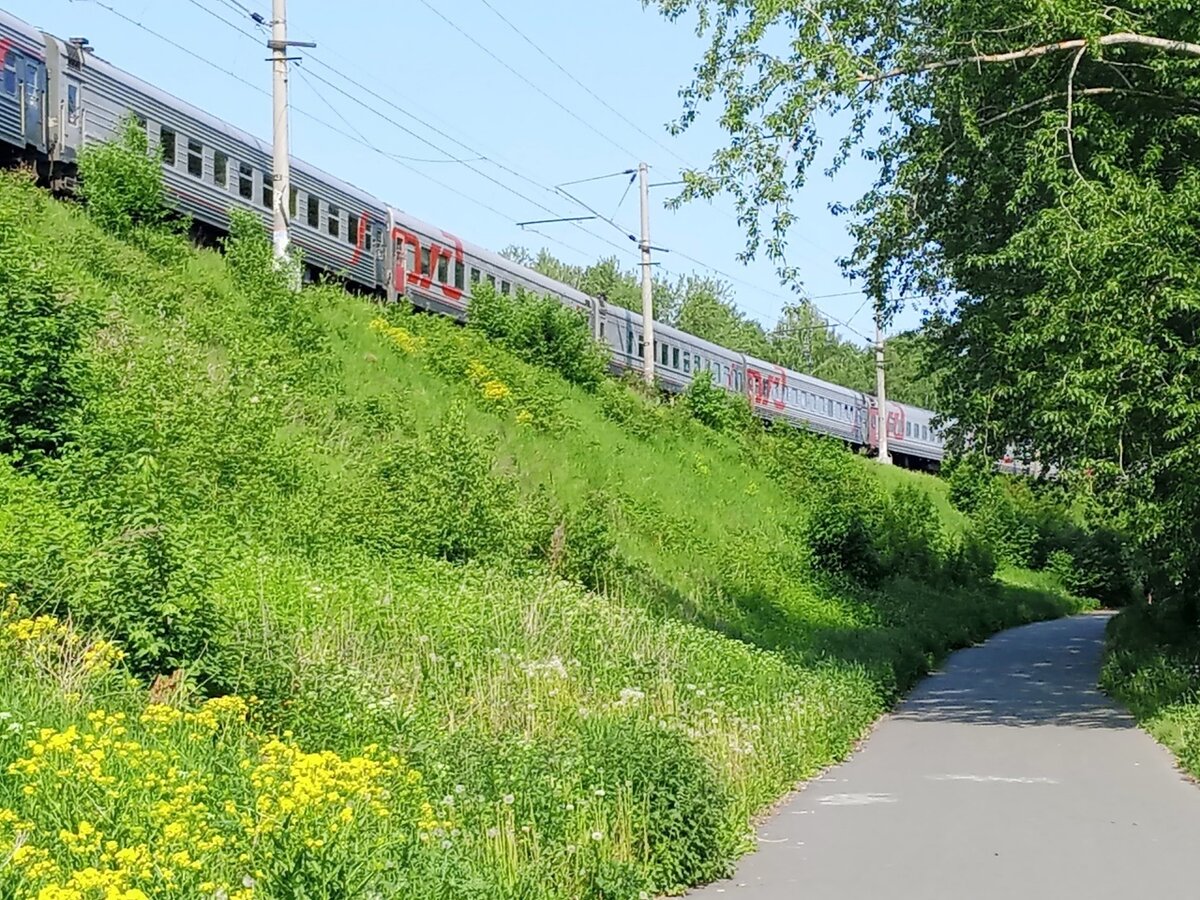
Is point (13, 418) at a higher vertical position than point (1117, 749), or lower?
higher

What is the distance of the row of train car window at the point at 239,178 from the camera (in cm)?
2991

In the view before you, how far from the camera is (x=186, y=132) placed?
30.3 metres

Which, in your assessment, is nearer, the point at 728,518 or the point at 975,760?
the point at 975,760

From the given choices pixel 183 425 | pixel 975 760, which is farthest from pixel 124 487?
pixel 975 760

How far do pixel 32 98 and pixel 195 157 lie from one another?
15.2 ft

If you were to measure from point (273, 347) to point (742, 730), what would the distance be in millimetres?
13560

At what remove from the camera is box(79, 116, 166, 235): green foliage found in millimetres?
25828

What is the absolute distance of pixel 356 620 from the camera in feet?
44.4

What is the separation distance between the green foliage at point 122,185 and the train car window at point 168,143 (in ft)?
8.70

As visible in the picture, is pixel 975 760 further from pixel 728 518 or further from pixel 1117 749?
pixel 728 518

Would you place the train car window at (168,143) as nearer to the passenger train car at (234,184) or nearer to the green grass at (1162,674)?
the passenger train car at (234,184)

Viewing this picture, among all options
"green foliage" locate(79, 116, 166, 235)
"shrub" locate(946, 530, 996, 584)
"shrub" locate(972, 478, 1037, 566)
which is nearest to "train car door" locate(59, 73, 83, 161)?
"green foliage" locate(79, 116, 166, 235)

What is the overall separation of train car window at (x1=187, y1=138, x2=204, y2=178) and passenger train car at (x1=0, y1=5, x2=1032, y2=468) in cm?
2

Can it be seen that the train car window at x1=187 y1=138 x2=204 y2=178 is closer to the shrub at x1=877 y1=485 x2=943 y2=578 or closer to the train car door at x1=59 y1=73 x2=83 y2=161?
the train car door at x1=59 y1=73 x2=83 y2=161
